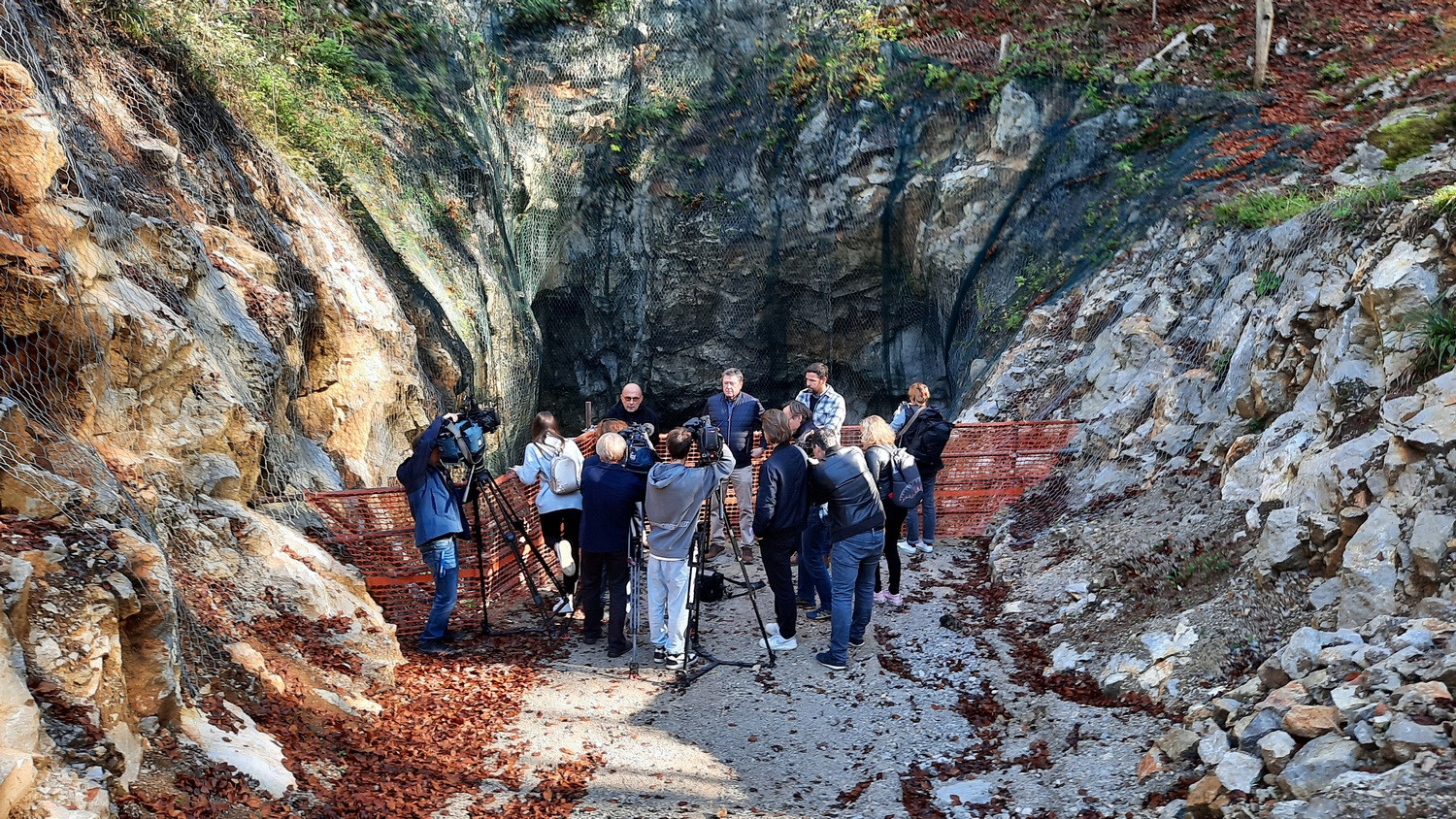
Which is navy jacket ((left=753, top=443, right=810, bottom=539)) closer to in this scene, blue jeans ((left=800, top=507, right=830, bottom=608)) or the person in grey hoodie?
the person in grey hoodie

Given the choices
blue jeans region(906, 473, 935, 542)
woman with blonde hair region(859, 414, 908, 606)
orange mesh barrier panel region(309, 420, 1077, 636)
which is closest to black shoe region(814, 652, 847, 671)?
woman with blonde hair region(859, 414, 908, 606)

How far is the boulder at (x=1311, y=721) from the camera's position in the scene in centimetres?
395

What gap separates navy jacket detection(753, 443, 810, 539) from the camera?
21.0 feet

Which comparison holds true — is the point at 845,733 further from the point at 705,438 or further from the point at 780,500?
the point at 705,438

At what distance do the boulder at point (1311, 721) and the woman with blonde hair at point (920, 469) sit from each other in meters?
4.51

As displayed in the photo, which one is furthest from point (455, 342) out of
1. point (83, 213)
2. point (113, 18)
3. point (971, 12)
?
point (971, 12)

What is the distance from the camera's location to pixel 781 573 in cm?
671

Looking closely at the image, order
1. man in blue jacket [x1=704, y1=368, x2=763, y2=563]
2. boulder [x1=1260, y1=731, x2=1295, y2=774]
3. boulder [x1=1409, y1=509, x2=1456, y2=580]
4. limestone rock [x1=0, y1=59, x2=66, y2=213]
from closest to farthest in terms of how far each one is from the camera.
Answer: boulder [x1=1260, y1=731, x2=1295, y2=774] → boulder [x1=1409, y1=509, x2=1456, y2=580] → limestone rock [x1=0, y1=59, x2=66, y2=213] → man in blue jacket [x1=704, y1=368, x2=763, y2=563]

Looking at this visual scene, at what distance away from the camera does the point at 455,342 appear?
480 inches

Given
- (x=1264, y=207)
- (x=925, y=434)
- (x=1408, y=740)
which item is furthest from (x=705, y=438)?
(x=1264, y=207)

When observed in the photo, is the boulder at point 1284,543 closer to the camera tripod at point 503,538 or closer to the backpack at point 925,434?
the backpack at point 925,434

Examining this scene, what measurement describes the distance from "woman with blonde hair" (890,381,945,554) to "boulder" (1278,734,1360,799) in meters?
4.74

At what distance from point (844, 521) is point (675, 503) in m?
1.19

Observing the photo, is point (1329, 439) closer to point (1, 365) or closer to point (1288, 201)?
point (1288, 201)
